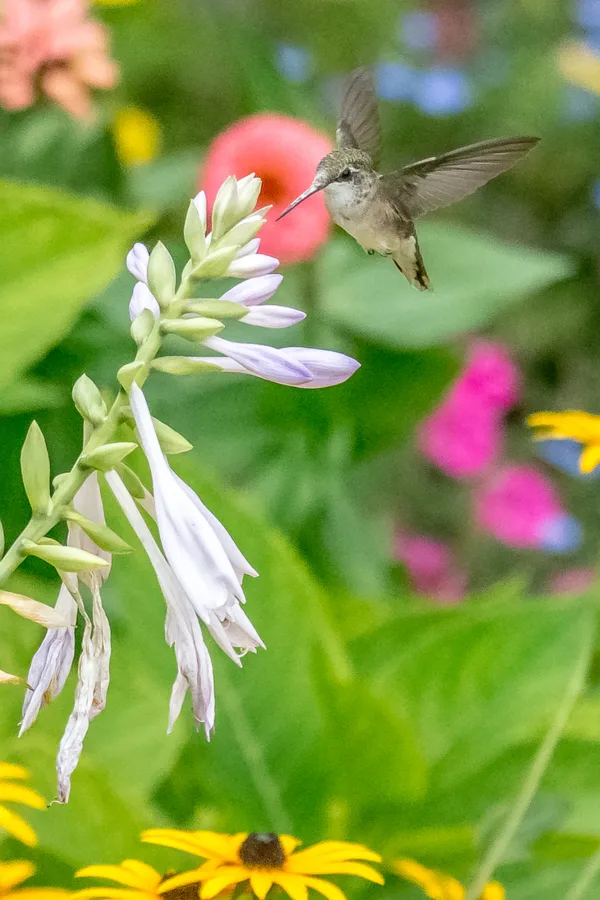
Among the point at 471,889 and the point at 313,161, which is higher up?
the point at 313,161

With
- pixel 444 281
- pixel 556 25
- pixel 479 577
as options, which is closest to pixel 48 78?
pixel 444 281

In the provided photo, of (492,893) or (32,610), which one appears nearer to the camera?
(32,610)

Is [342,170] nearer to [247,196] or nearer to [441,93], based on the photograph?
[247,196]

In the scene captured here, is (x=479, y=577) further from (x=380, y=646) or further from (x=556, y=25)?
(x=556, y=25)

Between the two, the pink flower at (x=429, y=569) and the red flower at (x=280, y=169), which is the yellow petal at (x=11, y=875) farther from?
the pink flower at (x=429, y=569)

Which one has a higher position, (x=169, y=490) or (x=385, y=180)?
(x=385, y=180)

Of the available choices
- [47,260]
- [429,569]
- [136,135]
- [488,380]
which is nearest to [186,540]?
[47,260]
